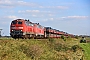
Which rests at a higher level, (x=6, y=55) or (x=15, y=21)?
(x=15, y=21)

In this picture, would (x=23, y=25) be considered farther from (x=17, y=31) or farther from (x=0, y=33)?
(x=0, y=33)

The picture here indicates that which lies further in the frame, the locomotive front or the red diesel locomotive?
the red diesel locomotive

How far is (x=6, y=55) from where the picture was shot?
763 inches

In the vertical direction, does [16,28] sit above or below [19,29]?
above

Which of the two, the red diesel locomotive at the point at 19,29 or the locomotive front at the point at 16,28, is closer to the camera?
the locomotive front at the point at 16,28

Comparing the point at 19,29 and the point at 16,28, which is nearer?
the point at 16,28

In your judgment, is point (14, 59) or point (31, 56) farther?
point (31, 56)

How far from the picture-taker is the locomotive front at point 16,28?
40.7 meters

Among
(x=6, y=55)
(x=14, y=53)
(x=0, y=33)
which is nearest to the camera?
(x=6, y=55)

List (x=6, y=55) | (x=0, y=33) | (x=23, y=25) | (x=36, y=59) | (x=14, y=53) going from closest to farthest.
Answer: (x=6, y=55) → (x=14, y=53) → (x=36, y=59) → (x=0, y=33) → (x=23, y=25)

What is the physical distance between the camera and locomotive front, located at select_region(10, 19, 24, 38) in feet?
134

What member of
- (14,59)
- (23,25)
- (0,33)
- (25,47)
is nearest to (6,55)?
(14,59)

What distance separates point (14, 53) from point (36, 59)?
3.15m

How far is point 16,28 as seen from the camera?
A: 41.6m
